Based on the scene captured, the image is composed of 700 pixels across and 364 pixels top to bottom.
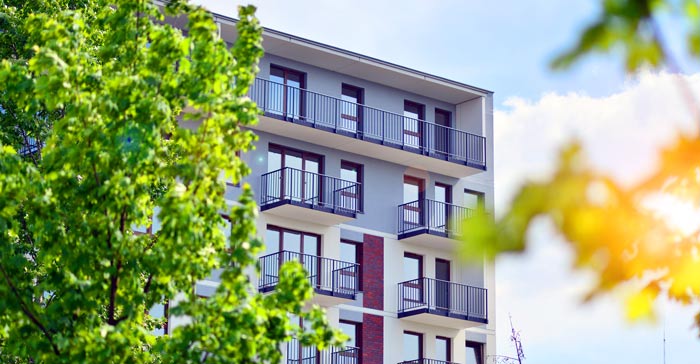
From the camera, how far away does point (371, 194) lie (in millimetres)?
36562

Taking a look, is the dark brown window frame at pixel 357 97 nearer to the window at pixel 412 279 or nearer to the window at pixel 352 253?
the window at pixel 352 253

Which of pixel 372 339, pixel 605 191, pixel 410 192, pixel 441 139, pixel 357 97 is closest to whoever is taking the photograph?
pixel 605 191

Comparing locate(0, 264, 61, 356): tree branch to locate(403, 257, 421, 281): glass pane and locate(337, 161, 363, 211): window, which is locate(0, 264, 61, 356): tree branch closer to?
locate(337, 161, 363, 211): window

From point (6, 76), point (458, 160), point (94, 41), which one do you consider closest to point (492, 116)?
point (458, 160)

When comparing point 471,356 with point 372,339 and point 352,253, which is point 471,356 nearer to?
point 372,339

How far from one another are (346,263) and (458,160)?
218 inches

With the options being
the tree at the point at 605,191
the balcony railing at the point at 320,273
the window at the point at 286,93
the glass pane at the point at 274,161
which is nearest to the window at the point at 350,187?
the balcony railing at the point at 320,273

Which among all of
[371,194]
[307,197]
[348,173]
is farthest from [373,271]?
[307,197]

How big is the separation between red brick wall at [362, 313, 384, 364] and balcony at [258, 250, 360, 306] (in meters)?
1.06

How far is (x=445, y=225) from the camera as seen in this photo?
36.8m

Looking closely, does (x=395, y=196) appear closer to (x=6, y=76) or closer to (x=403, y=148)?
(x=403, y=148)

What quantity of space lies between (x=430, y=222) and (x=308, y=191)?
4.42 m

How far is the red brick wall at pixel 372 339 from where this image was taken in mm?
35188

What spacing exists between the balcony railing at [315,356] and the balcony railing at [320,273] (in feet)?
5.36
